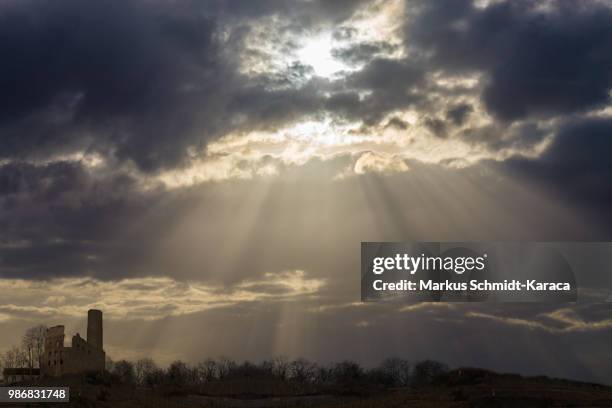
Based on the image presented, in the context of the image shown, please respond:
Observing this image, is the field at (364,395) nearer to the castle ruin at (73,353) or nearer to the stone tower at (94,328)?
the castle ruin at (73,353)

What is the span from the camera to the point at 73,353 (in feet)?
352

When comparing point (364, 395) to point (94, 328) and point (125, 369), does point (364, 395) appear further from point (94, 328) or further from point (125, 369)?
point (125, 369)

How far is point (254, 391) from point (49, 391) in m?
37.3

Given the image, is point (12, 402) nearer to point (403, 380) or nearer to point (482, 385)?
point (482, 385)

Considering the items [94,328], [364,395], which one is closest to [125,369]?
[94,328]

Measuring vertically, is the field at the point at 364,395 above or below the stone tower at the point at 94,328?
below

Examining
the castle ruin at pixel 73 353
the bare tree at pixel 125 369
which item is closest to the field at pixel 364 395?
the castle ruin at pixel 73 353

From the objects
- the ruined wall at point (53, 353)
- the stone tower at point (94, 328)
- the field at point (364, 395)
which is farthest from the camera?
the stone tower at point (94, 328)

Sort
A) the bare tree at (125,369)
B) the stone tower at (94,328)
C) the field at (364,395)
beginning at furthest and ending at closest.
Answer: the bare tree at (125,369) → the stone tower at (94,328) → the field at (364,395)

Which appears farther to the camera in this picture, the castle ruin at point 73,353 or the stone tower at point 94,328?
the stone tower at point 94,328

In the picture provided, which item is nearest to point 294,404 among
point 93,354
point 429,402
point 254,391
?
point 254,391

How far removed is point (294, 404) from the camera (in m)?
92.1

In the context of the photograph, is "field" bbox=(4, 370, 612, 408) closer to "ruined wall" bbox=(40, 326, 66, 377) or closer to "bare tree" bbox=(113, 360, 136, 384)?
"ruined wall" bbox=(40, 326, 66, 377)

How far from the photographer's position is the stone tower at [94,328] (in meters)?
114
